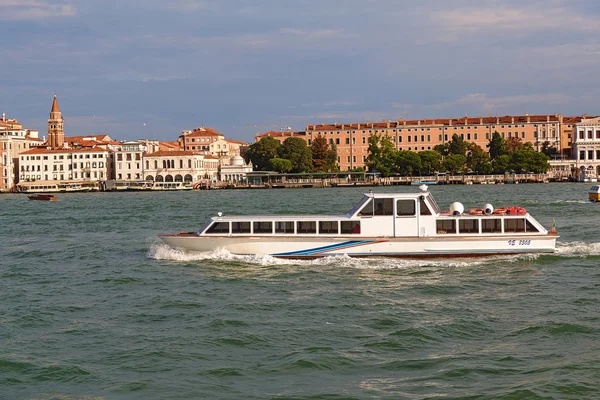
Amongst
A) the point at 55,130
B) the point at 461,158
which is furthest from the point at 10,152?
the point at 461,158

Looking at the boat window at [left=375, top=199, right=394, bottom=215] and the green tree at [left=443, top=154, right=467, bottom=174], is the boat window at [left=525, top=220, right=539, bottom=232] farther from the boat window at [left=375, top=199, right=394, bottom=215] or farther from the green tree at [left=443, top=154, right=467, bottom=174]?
the green tree at [left=443, top=154, right=467, bottom=174]

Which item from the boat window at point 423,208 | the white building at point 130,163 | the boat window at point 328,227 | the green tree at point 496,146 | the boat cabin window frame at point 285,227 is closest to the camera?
the boat window at point 423,208

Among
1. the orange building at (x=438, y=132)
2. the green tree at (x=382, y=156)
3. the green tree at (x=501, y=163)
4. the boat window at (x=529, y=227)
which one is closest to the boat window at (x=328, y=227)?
the boat window at (x=529, y=227)

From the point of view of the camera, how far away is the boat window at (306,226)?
67.2 ft

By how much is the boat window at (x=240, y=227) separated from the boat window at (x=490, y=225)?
5.95m

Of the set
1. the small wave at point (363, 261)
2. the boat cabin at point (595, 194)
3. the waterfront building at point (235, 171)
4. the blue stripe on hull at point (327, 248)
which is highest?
the waterfront building at point (235, 171)

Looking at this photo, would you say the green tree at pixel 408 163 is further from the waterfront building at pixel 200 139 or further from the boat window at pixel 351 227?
the boat window at pixel 351 227

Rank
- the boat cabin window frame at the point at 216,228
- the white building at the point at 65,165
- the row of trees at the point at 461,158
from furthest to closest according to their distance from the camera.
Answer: the white building at the point at 65,165 < the row of trees at the point at 461,158 < the boat cabin window frame at the point at 216,228

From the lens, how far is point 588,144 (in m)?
111

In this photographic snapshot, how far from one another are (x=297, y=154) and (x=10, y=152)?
130ft

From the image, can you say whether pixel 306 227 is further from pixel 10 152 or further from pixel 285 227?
pixel 10 152

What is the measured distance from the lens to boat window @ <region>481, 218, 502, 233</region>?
66.3 ft

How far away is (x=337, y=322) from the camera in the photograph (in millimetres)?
14109

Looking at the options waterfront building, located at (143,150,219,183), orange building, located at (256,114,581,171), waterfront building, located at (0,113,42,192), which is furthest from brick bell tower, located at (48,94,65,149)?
orange building, located at (256,114,581,171)
